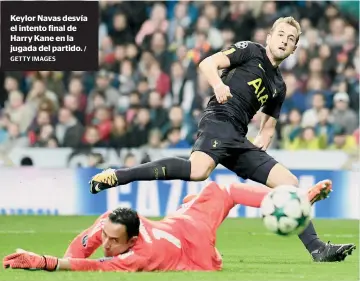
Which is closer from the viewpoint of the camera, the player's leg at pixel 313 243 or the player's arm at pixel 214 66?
the player's leg at pixel 313 243

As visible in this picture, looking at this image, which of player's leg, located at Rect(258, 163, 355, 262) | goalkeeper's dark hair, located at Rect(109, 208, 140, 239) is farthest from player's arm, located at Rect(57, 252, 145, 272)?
player's leg, located at Rect(258, 163, 355, 262)

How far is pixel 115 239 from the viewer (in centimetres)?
660

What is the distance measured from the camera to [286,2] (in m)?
16.8

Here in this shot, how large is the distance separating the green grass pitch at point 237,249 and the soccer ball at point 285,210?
1.13 ft

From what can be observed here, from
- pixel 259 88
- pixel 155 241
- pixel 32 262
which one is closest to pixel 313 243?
pixel 259 88

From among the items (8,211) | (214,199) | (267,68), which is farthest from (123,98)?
(214,199)

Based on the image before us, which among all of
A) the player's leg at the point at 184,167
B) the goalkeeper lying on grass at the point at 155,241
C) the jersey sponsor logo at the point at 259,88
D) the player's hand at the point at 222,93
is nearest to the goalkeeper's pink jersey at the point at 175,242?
the goalkeeper lying on grass at the point at 155,241

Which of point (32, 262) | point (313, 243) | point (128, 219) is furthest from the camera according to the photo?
point (313, 243)

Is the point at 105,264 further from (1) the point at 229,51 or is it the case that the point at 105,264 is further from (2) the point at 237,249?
(2) the point at 237,249

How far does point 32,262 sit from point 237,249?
3.45 m

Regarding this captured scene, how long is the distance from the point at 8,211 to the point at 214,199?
7.13 m

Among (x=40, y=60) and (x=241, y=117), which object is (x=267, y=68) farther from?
(x=40, y=60)

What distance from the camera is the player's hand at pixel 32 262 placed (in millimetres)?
6707

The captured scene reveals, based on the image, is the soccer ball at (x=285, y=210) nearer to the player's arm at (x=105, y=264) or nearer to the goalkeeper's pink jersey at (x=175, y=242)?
the goalkeeper's pink jersey at (x=175, y=242)
